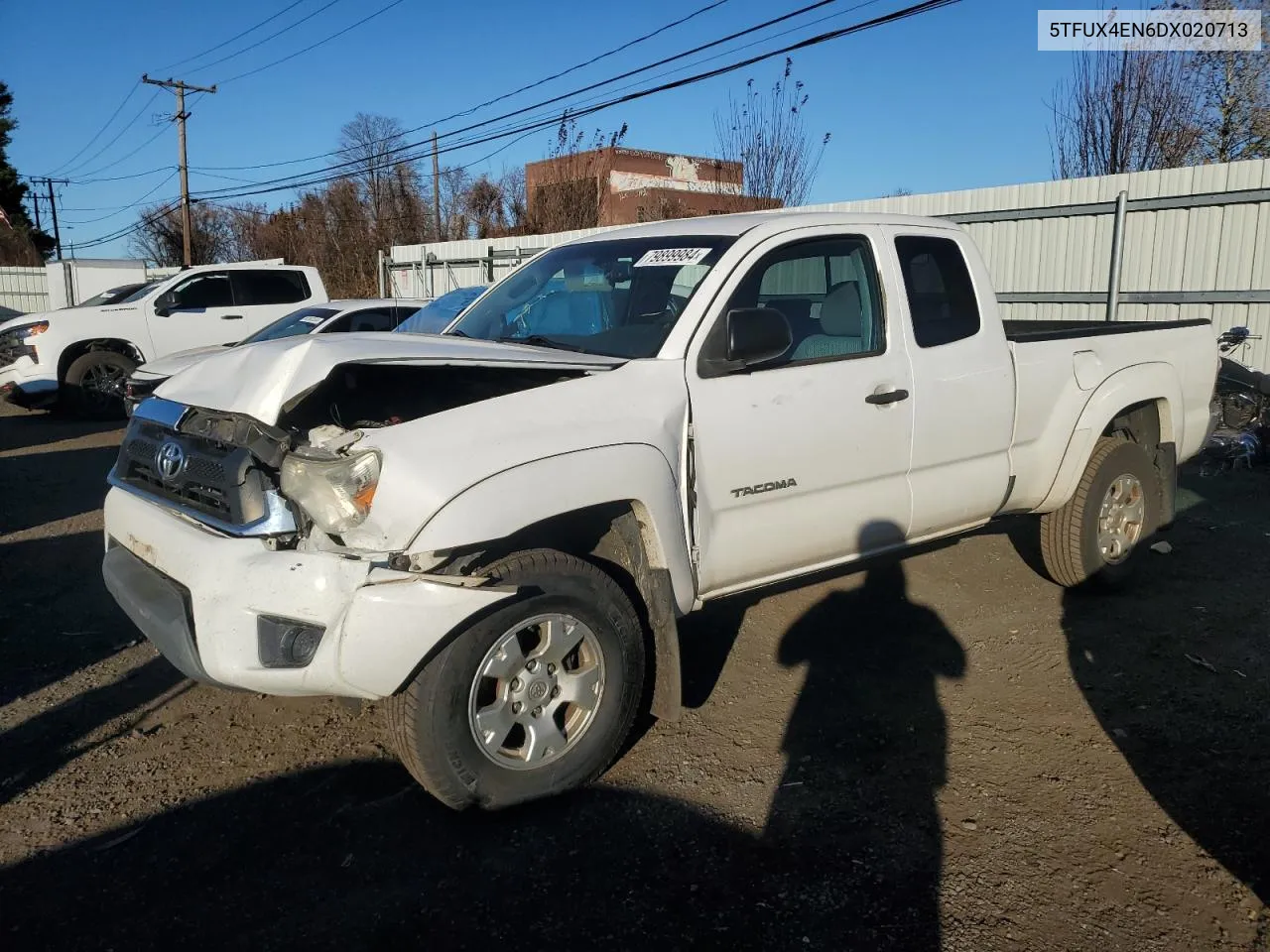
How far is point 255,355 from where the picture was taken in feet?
11.3

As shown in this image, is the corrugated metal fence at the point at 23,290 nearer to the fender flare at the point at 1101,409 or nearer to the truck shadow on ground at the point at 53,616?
the truck shadow on ground at the point at 53,616

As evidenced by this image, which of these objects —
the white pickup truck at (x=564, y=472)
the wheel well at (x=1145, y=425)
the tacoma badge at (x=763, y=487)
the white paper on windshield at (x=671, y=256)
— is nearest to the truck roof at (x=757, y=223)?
the white pickup truck at (x=564, y=472)

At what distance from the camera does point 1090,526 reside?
545cm

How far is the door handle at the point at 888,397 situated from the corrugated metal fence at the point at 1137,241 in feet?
16.7

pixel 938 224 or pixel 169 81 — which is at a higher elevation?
pixel 169 81

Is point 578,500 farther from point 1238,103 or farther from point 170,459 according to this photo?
point 1238,103

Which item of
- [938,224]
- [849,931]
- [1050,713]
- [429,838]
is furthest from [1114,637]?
[429,838]

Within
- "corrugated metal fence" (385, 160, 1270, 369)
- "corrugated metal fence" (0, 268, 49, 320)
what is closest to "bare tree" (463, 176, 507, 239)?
"corrugated metal fence" (0, 268, 49, 320)

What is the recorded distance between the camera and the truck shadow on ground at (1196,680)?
3410 mm

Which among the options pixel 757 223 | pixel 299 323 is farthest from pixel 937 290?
pixel 299 323

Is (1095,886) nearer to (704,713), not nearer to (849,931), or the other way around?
(849,931)

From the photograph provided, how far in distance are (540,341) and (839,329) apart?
137 centimetres

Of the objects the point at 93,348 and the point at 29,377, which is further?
the point at 93,348

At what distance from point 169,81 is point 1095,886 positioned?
39.1 m
